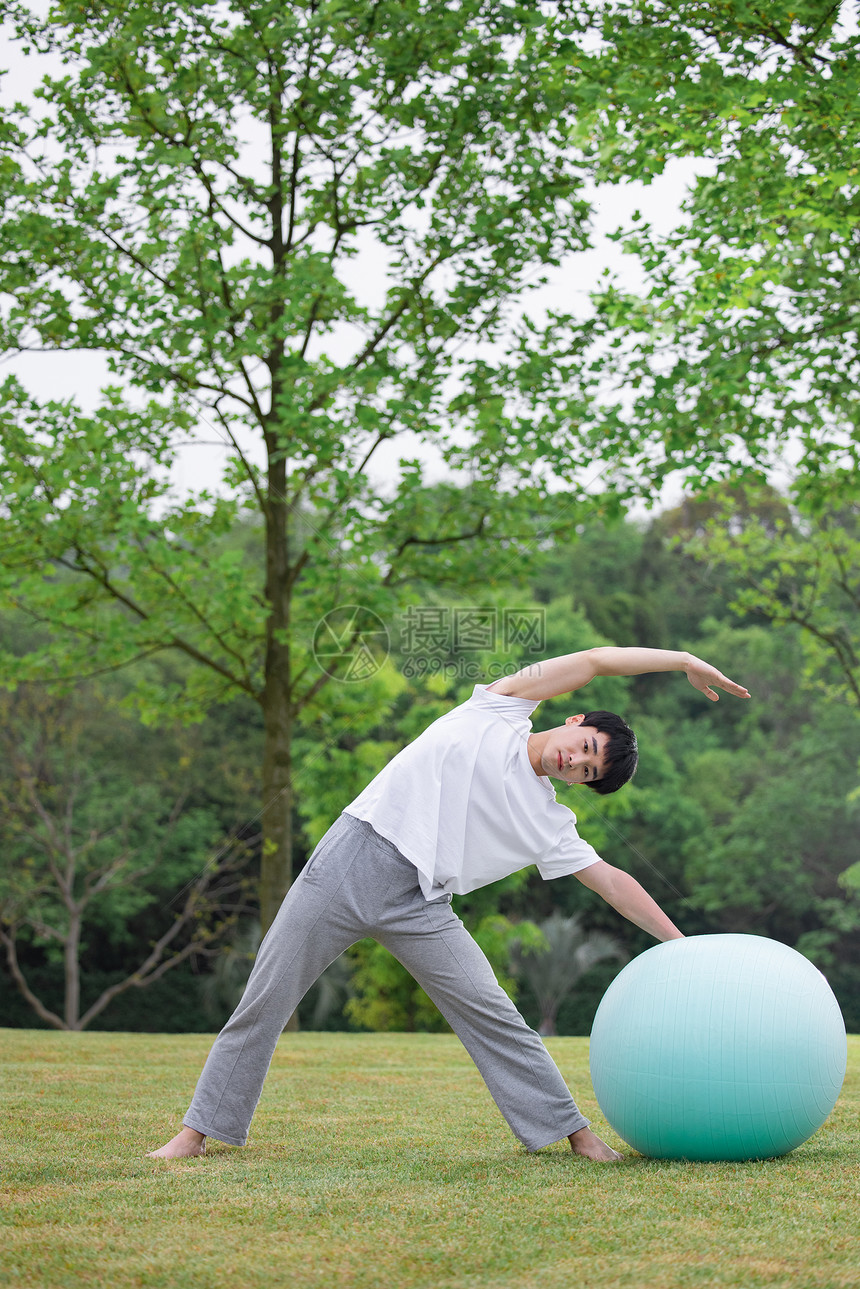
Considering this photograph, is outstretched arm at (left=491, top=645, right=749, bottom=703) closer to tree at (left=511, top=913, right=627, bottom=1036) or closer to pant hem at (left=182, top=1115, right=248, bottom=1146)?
pant hem at (left=182, top=1115, right=248, bottom=1146)

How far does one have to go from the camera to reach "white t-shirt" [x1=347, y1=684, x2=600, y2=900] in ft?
12.6

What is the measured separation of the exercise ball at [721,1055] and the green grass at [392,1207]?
116mm

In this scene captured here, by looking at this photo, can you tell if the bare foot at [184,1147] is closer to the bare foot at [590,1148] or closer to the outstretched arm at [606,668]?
the bare foot at [590,1148]

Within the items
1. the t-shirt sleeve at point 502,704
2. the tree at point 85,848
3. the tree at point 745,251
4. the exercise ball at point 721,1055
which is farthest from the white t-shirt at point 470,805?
the tree at point 85,848

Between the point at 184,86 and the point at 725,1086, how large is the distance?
366 inches

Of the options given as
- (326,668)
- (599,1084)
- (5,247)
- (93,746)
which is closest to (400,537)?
(326,668)

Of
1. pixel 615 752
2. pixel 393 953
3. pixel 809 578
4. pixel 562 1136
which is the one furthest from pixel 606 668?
pixel 809 578

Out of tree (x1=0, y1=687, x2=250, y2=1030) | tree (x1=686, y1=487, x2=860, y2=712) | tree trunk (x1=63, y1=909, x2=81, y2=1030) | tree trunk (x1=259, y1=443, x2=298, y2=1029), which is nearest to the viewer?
tree trunk (x1=259, y1=443, x2=298, y2=1029)

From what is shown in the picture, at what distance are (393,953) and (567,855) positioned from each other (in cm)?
68

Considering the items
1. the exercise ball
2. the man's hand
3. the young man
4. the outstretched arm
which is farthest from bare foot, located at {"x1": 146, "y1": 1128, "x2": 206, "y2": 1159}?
the man's hand

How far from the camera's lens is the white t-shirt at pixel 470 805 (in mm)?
3838

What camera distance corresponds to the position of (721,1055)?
3674mm

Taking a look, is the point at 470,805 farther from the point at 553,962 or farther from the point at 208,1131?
the point at 553,962

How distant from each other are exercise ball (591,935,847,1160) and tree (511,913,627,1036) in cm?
2347
